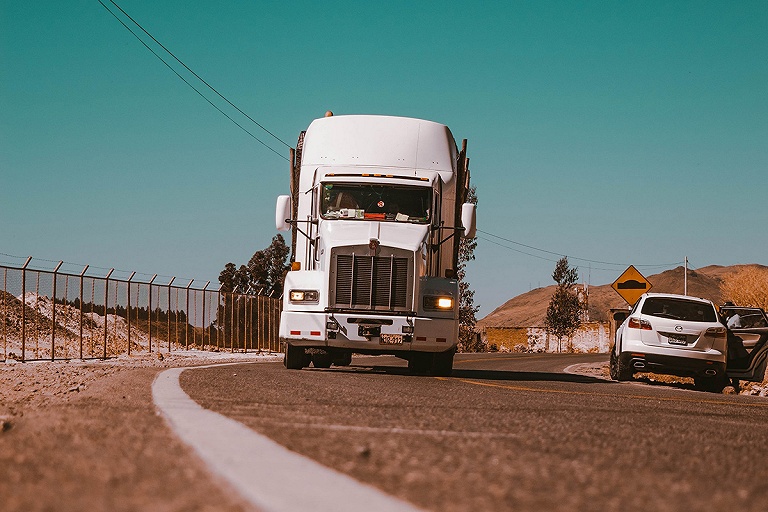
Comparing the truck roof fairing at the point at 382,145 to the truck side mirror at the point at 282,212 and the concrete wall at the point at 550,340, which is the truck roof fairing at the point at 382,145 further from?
the concrete wall at the point at 550,340

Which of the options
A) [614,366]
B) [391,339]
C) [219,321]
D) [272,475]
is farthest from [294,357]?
[219,321]

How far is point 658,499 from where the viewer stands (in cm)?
335

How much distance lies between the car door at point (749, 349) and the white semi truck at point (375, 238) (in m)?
5.09

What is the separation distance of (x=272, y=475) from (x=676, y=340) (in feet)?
46.6

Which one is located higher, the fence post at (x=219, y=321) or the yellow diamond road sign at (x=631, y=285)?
the yellow diamond road sign at (x=631, y=285)

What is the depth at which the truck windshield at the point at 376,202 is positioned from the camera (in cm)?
1603

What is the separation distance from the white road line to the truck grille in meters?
10.0

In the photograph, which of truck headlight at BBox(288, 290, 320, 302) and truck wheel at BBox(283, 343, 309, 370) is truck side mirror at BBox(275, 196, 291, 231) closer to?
truck headlight at BBox(288, 290, 320, 302)

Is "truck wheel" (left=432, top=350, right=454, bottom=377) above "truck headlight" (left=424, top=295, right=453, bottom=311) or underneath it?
underneath

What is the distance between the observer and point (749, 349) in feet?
55.6

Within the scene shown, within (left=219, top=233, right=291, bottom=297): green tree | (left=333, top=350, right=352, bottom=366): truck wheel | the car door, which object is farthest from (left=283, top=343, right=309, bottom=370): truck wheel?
(left=219, top=233, right=291, bottom=297): green tree

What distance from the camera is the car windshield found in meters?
17.0

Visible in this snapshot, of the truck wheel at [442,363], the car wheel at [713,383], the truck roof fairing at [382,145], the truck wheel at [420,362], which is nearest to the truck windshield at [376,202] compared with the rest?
the truck roof fairing at [382,145]

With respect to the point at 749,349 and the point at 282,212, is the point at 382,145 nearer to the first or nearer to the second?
the point at 282,212
